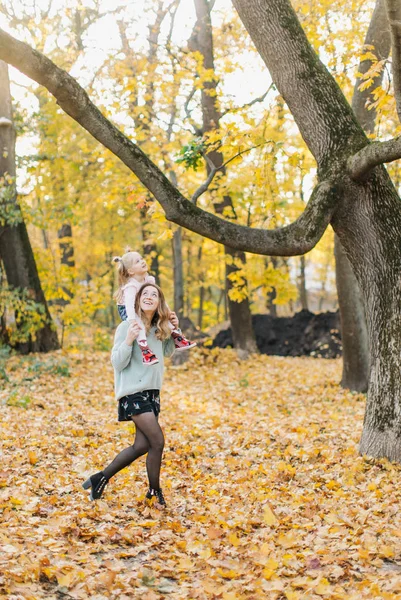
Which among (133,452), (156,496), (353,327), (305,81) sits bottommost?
(156,496)

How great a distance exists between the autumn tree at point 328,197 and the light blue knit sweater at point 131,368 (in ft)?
4.64

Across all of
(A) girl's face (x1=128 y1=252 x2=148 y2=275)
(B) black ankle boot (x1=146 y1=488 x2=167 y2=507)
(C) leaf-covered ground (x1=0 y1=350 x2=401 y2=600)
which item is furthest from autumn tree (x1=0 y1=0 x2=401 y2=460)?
(B) black ankle boot (x1=146 y1=488 x2=167 y2=507)

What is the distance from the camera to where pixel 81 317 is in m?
14.4

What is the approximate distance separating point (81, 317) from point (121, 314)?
31.9ft

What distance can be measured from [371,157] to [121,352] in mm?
2810

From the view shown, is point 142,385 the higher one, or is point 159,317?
point 159,317

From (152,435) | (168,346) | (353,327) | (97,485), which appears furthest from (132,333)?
(353,327)

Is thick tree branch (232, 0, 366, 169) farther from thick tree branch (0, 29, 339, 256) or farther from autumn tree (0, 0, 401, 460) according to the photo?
thick tree branch (0, 29, 339, 256)

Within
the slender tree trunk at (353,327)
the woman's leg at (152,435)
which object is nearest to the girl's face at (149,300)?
the woman's leg at (152,435)

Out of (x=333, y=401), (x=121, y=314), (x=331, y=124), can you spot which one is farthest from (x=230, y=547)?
(x=333, y=401)

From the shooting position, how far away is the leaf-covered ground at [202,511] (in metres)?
3.54

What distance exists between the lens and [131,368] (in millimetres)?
4766

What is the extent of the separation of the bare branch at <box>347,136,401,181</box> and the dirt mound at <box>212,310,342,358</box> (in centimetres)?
1286

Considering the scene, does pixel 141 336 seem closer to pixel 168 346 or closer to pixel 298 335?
pixel 168 346
